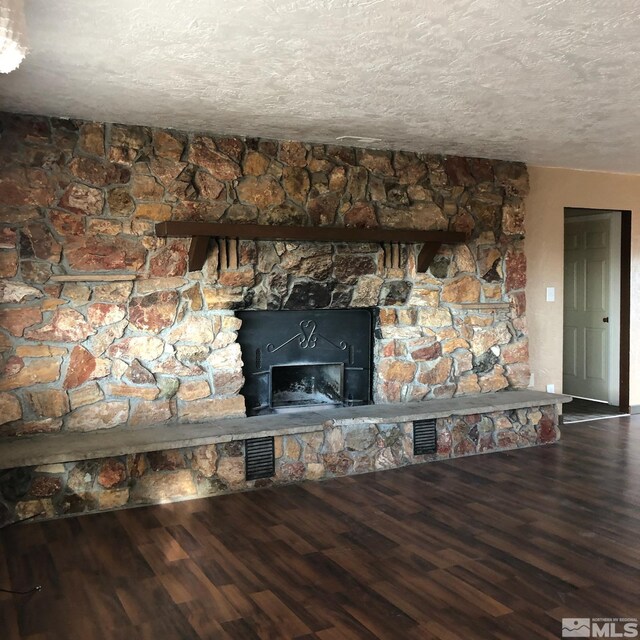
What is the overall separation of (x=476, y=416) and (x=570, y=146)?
2.00m

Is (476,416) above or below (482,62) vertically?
below

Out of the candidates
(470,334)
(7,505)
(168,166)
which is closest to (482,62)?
(168,166)

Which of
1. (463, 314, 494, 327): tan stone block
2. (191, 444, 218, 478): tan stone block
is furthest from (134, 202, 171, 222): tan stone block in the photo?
(463, 314, 494, 327): tan stone block

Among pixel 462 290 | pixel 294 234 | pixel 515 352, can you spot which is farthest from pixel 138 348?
pixel 515 352

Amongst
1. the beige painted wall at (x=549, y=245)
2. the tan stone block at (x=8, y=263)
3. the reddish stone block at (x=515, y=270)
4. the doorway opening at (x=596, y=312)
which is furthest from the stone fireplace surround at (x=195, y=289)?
the doorway opening at (x=596, y=312)

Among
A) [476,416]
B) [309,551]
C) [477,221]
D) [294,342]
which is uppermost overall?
[477,221]

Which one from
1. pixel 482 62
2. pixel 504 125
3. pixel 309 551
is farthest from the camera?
pixel 504 125

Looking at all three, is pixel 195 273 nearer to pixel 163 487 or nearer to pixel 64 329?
pixel 64 329

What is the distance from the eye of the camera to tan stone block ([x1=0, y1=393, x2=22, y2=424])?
3.68 metres

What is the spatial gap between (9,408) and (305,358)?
1896mm

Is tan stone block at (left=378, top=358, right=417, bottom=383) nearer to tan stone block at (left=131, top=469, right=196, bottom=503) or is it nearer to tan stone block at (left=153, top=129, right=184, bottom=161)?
tan stone block at (left=131, top=469, right=196, bottom=503)

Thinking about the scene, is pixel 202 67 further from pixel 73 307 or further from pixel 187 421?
pixel 187 421

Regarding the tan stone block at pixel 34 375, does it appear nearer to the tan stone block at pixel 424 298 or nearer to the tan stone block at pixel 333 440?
the tan stone block at pixel 333 440

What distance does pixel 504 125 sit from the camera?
3961mm
